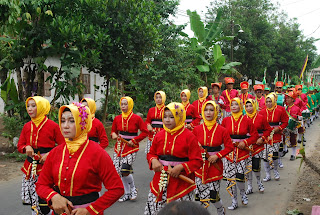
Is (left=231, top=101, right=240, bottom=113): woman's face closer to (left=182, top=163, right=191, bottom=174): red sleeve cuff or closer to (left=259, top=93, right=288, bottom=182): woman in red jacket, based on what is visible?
(left=259, top=93, right=288, bottom=182): woman in red jacket

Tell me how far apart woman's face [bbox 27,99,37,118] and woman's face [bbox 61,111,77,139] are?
2.05 meters

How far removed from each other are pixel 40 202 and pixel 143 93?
12872 mm

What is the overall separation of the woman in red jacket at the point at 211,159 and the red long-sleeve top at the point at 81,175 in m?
2.47

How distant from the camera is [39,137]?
4918 mm

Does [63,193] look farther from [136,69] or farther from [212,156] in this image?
[136,69]

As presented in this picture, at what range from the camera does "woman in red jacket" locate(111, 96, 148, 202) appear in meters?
6.62

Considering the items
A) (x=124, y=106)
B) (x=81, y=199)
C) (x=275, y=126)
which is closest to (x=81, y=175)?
(x=81, y=199)

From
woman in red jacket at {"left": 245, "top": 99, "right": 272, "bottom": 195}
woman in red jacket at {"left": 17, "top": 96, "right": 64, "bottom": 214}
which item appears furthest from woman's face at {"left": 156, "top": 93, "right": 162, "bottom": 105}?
woman in red jacket at {"left": 17, "top": 96, "right": 64, "bottom": 214}

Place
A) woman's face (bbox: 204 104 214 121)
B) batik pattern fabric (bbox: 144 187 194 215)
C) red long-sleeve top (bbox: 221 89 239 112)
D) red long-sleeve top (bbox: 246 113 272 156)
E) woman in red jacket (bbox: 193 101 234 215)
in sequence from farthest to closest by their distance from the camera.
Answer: red long-sleeve top (bbox: 221 89 239 112) → red long-sleeve top (bbox: 246 113 272 156) → woman's face (bbox: 204 104 214 121) → woman in red jacket (bbox: 193 101 234 215) → batik pattern fabric (bbox: 144 187 194 215)

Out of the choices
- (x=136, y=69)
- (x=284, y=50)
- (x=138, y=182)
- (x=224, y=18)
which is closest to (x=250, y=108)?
(x=138, y=182)

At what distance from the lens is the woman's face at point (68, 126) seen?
3.05 m

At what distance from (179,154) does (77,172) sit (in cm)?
154

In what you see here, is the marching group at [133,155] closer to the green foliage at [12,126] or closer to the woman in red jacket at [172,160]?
the woman in red jacket at [172,160]

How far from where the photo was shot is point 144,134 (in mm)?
6805
